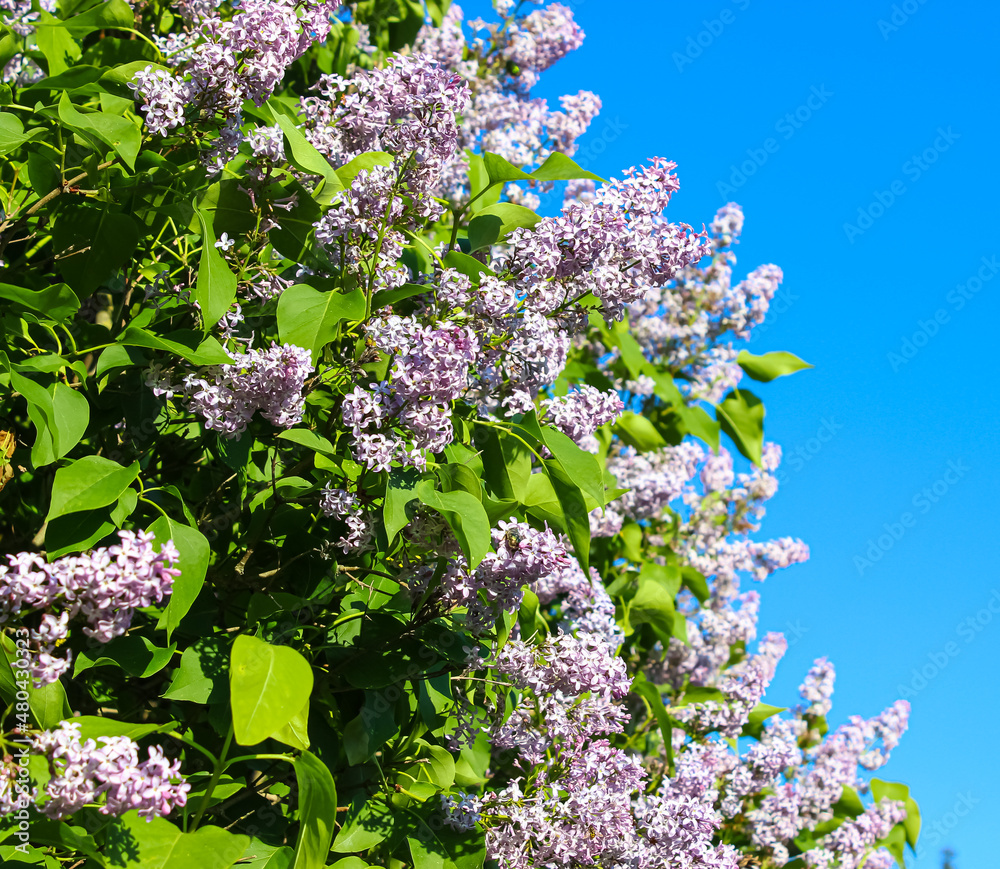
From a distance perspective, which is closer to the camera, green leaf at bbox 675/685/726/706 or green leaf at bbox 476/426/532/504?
green leaf at bbox 476/426/532/504

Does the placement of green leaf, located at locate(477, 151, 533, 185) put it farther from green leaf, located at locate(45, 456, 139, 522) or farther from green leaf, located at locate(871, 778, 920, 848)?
green leaf, located at locate(871, 778, 920, 848)

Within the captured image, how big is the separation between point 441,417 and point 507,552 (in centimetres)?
32

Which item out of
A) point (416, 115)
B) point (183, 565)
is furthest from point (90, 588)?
point (416, 115)

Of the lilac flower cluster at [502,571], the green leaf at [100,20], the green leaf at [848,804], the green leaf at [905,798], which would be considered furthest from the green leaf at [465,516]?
the green leaf at [905,798]

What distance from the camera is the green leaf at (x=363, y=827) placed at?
196 centimetres

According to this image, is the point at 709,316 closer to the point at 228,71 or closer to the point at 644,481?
the point at 644,481

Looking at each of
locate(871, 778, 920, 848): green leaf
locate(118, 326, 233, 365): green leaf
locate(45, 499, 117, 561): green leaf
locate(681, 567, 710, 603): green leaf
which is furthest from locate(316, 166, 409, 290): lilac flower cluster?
locate(871, 778, 920, 848): green leaf

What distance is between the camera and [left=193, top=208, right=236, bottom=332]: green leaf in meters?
1.78

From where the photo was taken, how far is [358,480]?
1.91 m

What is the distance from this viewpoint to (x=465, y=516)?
1.70 m

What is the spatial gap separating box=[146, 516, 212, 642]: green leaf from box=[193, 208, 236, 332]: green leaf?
1.32 feet

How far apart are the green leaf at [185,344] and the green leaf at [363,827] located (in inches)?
41.8

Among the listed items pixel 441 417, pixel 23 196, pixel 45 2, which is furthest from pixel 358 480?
pixel 45 2

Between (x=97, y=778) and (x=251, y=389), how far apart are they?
0.79 meters
